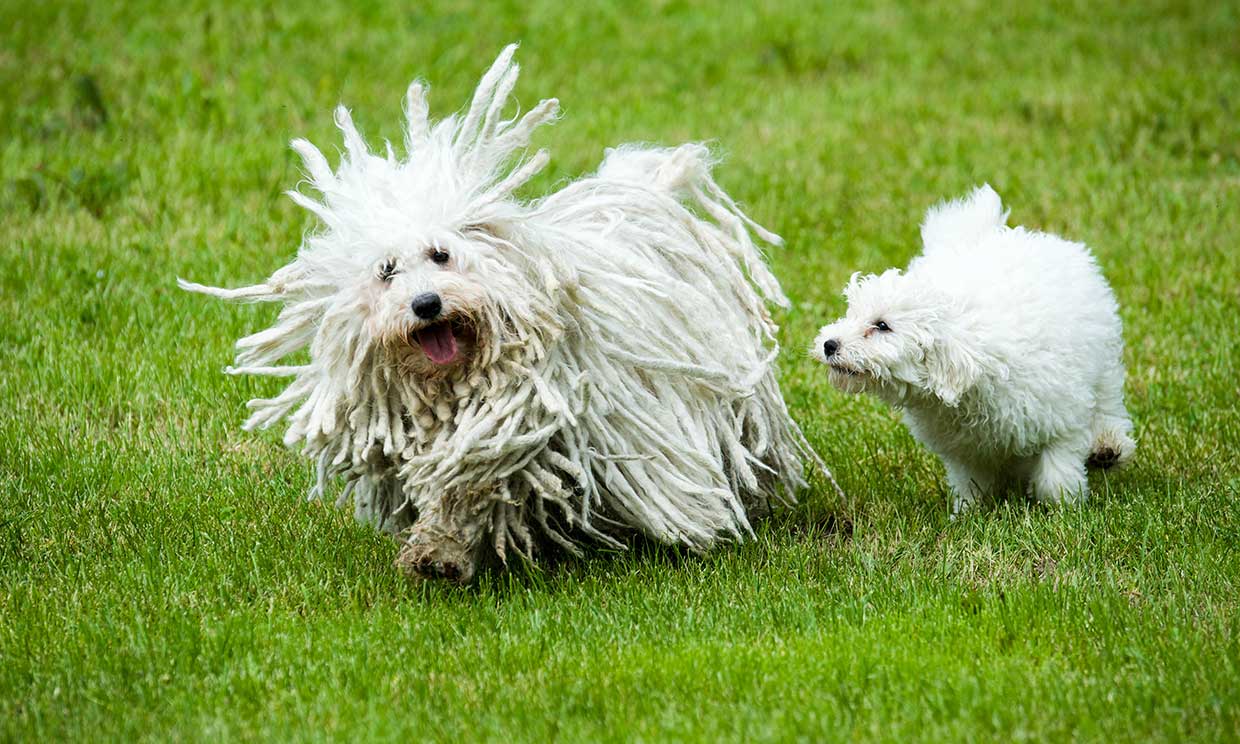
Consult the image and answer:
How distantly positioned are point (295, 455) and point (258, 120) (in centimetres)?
411

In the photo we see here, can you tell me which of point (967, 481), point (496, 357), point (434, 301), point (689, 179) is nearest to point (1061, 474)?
point (967, 481)

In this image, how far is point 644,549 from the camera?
16.6ft

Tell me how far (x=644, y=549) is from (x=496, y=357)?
88 cm

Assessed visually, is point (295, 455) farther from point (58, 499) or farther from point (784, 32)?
point (784, 32)

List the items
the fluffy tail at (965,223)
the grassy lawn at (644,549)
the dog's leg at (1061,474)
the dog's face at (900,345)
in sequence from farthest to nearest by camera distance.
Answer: the fluffy tail at (965,223)
the dog's leg at (1061,474)
the dog's face at (900,345)
the grassy lawn at (644,549)

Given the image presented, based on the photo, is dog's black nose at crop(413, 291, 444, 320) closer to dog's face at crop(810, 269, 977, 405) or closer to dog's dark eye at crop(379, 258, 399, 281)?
dog's dark eye at crop(379, 258, 399, 281)

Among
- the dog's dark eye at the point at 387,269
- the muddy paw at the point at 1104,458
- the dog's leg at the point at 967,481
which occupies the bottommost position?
the dog's dark eye at the point at 387,269

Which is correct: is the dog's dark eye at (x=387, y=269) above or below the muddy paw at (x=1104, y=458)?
below

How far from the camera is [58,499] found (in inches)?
222

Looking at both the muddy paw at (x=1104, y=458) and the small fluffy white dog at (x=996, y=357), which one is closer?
the small fluffy white dog at (x=996, y=357)

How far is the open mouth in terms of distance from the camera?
14.8 ft

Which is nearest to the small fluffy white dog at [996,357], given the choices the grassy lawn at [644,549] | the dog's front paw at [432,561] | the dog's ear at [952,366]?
the dog's ear at [952,366]

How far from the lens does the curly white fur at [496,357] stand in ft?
15.0

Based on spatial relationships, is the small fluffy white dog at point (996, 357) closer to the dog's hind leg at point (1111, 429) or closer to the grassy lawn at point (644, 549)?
the dog's hind leg at point (1111, 429)
